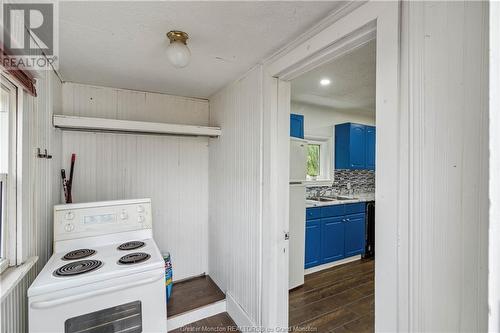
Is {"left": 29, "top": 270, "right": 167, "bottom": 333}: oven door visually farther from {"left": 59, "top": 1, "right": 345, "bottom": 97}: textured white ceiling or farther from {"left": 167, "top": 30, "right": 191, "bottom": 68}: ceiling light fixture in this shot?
{"left": 59, "top": 1, "right": 345, "bottom": 97}: textured white ceiling

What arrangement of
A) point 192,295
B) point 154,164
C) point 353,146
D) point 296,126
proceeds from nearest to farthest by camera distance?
point 192,295
point 154,164
point 296,126
point 353,146

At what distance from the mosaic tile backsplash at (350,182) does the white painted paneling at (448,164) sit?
2.89 meters

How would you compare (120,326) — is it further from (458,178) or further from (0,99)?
(458,178)

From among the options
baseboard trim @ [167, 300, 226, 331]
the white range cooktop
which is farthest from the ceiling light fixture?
baseboard trim @ [167, 300, 226, 331]

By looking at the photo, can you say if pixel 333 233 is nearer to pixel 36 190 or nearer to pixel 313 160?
pixel 313 160

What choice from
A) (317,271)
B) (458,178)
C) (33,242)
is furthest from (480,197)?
(317,271)

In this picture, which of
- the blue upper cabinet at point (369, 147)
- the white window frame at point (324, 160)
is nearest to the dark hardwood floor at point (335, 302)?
the white window frame at point (324, 160)

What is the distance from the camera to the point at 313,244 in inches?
121

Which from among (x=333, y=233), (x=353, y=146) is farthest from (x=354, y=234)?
(x=353, y=146)

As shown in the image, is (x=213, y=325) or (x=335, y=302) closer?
(x=213, y=325)

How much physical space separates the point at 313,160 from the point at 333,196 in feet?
2.26

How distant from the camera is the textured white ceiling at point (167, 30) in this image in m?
1.17

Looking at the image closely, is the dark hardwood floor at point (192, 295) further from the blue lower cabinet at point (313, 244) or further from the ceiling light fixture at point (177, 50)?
the ceiling light fixture at point (177, 50)

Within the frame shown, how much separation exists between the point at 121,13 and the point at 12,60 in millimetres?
570
